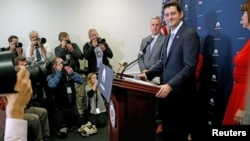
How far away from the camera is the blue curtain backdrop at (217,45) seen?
2443 millimetres

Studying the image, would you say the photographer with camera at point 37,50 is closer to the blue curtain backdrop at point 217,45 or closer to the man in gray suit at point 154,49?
the man in gray suit at point 154,49

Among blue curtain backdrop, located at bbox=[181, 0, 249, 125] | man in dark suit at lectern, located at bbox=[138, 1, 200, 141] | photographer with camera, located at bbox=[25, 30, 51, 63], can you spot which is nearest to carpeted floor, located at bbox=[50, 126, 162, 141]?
blue curtain backdrop, located at bbox=[181, 0, 249, 125]

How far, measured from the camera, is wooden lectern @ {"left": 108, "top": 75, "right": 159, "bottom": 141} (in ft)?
5.46

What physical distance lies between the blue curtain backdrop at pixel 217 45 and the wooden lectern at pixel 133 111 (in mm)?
1171

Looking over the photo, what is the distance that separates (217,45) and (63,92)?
212 cm

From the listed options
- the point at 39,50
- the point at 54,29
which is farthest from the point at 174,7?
the point at 54,29

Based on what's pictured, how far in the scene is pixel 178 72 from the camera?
2.03 meters

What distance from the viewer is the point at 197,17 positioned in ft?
10.5

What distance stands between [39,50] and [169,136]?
3.40 m

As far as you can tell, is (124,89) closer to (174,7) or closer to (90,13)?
(174,7)

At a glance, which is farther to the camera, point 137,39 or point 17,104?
point 137,39

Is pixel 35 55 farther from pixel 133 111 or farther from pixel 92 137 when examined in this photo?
pixel 133 111

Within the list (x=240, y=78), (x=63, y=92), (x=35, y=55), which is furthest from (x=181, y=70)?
(x=35, y=55)

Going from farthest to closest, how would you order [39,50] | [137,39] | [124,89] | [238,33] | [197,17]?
[137,39] → [39,50] → [197,17] → [238,33] → [124,89]
